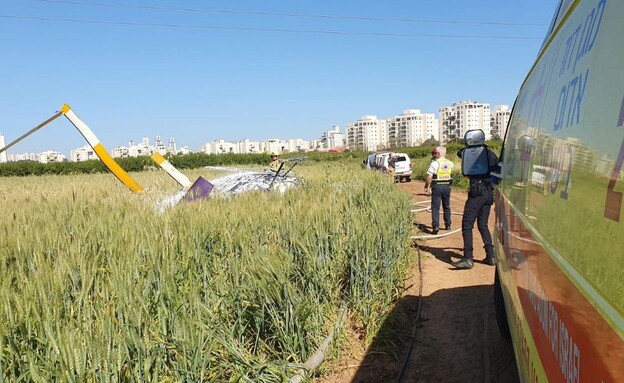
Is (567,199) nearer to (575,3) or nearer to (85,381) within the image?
(575,3)

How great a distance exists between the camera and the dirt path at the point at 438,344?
3.95 meters

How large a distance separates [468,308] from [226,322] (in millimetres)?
3042

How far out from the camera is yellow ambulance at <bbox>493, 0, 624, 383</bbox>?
120 centimetres

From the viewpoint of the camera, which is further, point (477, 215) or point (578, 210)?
point (477, 215)

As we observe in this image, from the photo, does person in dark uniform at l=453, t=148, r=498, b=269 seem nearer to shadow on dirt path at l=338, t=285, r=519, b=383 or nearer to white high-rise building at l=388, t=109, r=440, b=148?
shadow on dirt path at l=338, t=285, r=519, b=383

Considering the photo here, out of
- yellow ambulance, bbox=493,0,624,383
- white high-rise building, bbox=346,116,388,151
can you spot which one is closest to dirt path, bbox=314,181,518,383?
yellow ambulance, bbox=493,0,624,383

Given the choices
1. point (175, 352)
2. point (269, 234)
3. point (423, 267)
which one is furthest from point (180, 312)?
point (423, 267)

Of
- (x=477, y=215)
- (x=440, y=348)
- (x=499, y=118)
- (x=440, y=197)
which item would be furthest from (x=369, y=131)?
(x=440, y=348)

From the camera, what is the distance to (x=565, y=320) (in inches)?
60.3

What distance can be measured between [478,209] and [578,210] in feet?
18.4

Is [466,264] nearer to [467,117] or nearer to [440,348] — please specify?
[440,348]

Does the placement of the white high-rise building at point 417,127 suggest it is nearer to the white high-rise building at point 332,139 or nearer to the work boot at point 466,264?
the white high-rise building at point 332,139

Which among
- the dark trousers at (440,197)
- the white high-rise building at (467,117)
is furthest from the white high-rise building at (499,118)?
the dark trousers at (440,197)

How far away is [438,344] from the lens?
14.8 feet
